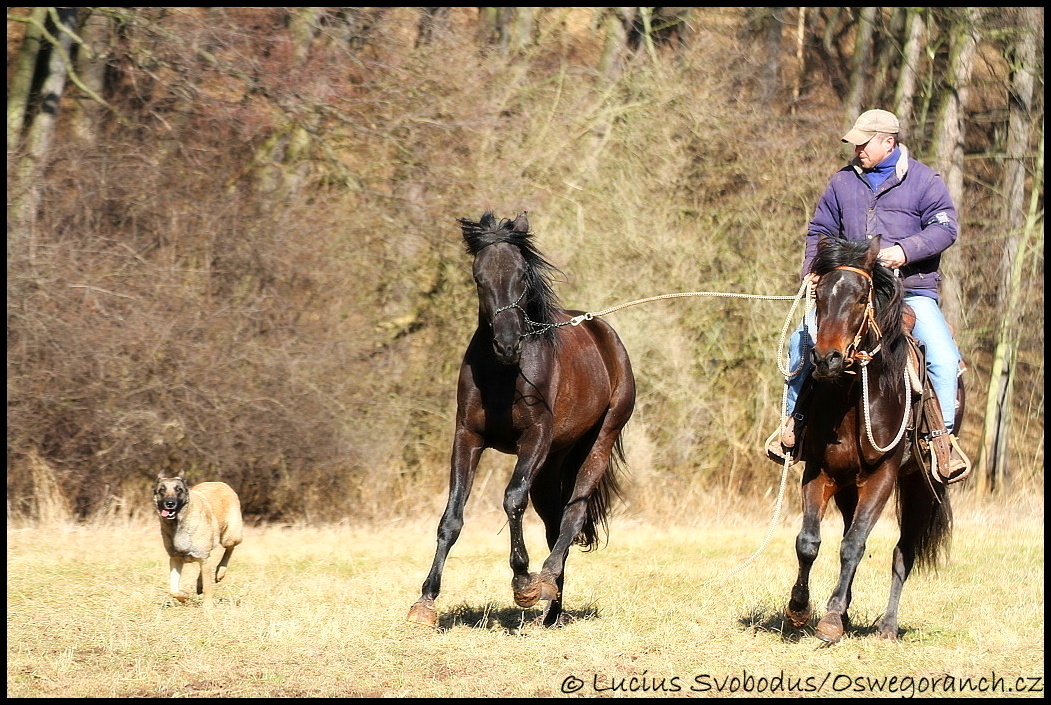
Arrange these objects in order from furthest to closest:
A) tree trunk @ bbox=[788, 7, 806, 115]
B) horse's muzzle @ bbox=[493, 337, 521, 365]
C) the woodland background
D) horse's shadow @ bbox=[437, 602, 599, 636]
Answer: tree trunk @ bbox=[788, 7, 806, 115] → the woodland background → horse's shadow @ bbox=[437, 602, 599, 636] → horse's muzzle @ bbox=[493, 337, 521, 365]

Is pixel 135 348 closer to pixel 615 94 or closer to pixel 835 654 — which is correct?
pixel 615 94

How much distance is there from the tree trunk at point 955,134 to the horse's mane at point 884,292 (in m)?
10.8

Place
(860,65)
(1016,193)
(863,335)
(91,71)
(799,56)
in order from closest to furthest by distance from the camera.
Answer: (863,335) < (91,71) < (1016,193) < (860,65) < (799,56)

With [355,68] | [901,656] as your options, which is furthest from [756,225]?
[901,656]

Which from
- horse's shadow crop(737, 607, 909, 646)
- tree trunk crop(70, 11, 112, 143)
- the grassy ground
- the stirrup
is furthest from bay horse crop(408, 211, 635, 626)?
tree trunk crop(70, 11, 112, 143)

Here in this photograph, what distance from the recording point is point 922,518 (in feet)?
26.8

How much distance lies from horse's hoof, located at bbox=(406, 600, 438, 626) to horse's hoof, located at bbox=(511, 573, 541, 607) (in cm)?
51

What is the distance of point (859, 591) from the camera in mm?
9562

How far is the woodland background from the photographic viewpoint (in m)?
13.4

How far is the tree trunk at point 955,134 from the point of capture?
56.8 ft

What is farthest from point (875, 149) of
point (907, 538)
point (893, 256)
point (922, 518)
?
point (907, 538)

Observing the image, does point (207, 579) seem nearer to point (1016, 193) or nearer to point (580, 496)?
point (580, 496)

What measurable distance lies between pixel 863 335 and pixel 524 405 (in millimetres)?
2105

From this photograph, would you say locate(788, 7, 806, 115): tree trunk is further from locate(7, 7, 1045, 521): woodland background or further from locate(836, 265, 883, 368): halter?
locate(836, 265, 883, 368): halter
